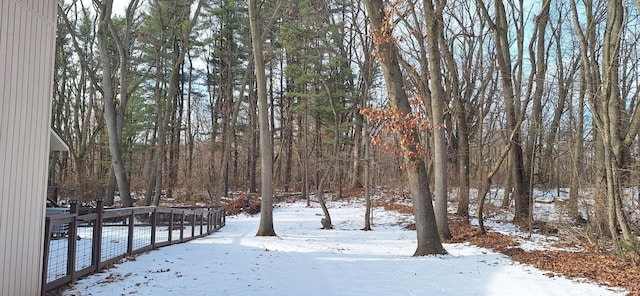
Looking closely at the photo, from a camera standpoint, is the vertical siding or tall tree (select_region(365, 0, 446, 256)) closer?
the vertical siding

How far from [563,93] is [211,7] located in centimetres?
1907

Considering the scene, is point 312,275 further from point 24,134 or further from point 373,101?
point 373,101

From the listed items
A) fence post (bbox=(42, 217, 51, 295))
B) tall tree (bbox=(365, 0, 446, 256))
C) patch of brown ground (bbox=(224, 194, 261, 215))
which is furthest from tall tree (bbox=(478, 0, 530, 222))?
patch of brown ground (bbox=(224, 194, 261, 215))

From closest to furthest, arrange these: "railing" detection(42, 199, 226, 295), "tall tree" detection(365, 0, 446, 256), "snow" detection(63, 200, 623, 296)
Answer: "railing" detection(42, 199, 226, 295) → "snow" detection(63, 200, 623, 296) → "tall tree" detection(365, 0, 446, 256)

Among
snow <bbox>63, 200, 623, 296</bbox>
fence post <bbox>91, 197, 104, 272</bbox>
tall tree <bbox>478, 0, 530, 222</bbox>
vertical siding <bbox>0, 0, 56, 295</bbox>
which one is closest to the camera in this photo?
vertical siding <bbox>0, 0, 56, 295</bbox>

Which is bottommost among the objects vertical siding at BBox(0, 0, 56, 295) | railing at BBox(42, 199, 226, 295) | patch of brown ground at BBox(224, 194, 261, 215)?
patch of brown ground at BBox(224, 194, 261, 215)

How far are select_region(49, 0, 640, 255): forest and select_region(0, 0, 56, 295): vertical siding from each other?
507 cm

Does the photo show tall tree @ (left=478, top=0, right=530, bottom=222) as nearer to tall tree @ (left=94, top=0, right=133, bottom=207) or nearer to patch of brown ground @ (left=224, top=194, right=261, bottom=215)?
tall tree @ (left=94, top=0, right=133, bottom=207)

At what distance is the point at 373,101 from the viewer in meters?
24.6

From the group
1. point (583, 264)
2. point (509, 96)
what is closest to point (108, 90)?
point (509, 96)

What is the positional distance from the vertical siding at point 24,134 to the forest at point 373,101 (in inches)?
200

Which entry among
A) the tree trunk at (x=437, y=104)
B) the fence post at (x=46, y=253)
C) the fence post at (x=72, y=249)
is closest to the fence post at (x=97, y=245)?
the fence post at (x=72, y=249)

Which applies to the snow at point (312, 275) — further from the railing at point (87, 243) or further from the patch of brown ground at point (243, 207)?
the patch of brown ground at point (243, 207)

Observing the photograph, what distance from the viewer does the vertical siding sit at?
12.7ft
